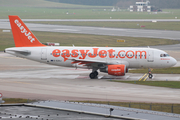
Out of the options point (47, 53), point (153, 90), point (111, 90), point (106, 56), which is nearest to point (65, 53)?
point (47, 53)

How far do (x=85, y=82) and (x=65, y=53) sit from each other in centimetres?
649

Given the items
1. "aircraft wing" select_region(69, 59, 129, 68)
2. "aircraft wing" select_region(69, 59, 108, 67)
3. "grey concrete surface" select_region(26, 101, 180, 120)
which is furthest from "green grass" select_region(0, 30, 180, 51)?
"grey concrete surface" select_region(26, 101, 180, 120)

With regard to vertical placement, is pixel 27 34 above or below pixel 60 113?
above

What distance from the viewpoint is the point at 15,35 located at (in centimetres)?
4822

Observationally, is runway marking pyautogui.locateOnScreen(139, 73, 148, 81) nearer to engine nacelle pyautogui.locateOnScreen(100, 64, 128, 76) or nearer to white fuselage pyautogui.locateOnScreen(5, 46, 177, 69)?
white fuselage pyautogui.locateOnScreen(5, 46, 177, 69)

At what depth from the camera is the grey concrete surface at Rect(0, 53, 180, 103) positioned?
34688mm

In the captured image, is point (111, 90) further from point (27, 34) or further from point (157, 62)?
point (27, 34)

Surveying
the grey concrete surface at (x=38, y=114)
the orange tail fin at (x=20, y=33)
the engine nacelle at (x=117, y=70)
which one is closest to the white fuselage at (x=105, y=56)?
the orange tail fin at (x=20, y=33)

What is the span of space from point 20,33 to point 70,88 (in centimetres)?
1399

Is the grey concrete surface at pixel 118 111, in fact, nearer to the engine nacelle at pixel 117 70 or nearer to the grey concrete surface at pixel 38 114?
the grey concrete surface at pixel 38 114

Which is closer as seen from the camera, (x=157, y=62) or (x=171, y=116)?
(x=171, y=116)

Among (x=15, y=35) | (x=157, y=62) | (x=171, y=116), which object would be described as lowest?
(x=171, y=116)

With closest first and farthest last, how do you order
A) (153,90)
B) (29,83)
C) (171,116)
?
(171,116)
(153,90)
(29,83)

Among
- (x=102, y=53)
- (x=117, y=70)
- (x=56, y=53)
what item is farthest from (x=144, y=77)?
(x=56, y=53)
